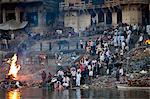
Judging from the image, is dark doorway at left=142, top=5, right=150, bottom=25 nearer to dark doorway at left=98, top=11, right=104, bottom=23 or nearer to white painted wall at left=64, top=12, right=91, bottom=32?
dark doorway at left=98, top=11, right=104, bottom=23

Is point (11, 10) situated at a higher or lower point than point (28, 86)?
higher

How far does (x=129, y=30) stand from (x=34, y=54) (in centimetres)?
868

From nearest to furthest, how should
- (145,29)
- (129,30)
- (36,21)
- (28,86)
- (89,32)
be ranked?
(28,86), (129,30), (145,29), (89,32), (36,21)

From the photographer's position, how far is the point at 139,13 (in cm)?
5503

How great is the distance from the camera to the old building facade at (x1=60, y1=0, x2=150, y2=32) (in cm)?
5488

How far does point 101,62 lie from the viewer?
126 feet

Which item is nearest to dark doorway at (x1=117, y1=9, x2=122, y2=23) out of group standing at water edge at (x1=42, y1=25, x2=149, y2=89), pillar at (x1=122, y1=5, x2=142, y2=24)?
pillar at (x1=122, y1=5, x2=142, y2=24)

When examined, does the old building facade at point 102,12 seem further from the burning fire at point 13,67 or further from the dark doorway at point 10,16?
the burning fire at point 13,67

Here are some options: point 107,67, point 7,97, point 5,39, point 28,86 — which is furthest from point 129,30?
point 7,97

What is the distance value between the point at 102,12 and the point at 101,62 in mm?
19799

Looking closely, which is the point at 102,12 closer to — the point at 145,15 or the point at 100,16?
the point at 100,16

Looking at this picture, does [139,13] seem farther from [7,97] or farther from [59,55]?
[7,97]

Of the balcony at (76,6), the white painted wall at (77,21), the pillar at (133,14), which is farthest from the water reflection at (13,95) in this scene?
the balcony at (76,6)

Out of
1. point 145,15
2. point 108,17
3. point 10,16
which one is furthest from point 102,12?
point 10,16
